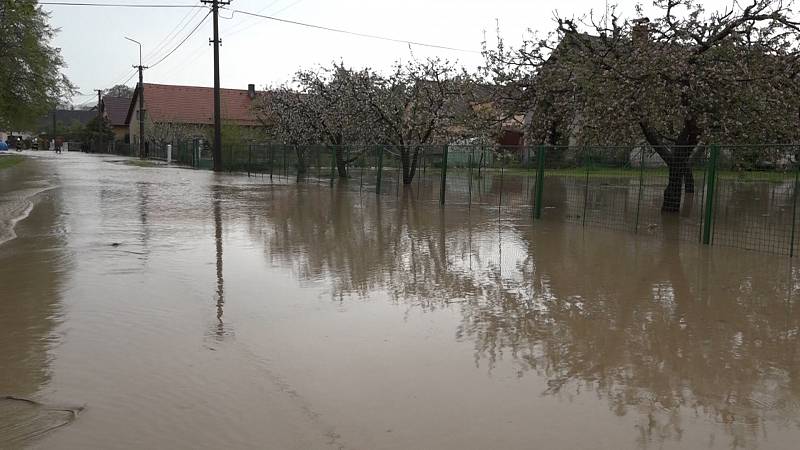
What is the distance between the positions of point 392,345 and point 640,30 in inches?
529

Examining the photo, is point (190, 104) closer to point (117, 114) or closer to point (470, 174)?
point (117, 114)

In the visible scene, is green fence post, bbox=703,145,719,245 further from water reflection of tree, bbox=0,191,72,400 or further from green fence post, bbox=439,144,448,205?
water reflection of tree, bbox=0,191,72,400

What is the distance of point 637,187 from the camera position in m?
14.8

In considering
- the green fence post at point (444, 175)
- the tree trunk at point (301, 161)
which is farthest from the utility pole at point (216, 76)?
the green fence post at point (444, 175)

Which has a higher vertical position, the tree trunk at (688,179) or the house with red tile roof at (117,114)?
the house with red tile roof at (117,114)

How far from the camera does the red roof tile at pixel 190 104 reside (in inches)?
2630

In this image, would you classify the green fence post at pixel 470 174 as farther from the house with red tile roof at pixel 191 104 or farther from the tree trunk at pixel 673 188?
the house with red tile roof at pixel 191 104

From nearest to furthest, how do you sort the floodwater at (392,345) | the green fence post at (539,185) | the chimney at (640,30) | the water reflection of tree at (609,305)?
the floodwater at (392,345) < the water reflection of tree at (609,305) < the green fence post at (539,185) < the chimney at (640,30)

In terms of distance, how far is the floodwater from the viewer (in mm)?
3893

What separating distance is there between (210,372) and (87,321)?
1966 millimetres

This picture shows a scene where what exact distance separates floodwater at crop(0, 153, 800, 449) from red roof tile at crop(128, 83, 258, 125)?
2297 inches

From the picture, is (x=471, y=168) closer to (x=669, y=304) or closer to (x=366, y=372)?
(x=669, y=304)

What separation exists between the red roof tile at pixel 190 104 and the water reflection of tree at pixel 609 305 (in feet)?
188

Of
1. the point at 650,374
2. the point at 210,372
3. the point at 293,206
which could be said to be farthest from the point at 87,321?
the point at 293,206
